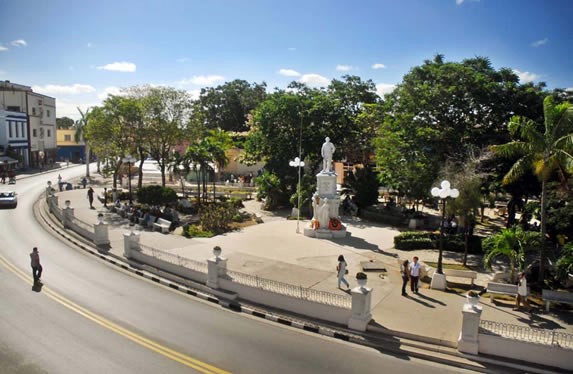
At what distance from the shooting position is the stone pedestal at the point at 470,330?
1124 centimetres

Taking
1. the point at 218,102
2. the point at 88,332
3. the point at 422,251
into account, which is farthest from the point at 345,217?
the point at 218,102

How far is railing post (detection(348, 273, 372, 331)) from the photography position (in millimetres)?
12633

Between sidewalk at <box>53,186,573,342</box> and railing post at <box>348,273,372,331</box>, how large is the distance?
66 cm

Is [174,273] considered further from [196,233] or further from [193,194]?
[193,194]

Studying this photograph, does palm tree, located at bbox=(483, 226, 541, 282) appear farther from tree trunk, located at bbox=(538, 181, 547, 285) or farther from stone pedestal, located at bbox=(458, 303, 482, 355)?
stone pedestal, located at bbox=(458, 303, 482, 355)

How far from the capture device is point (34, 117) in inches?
2589

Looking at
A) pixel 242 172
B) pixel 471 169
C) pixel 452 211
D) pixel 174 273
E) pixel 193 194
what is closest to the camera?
pixel 174 273

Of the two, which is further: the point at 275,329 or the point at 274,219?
the point at 274,219

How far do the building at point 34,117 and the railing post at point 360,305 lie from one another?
60.3 metres

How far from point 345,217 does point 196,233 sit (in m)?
12.0

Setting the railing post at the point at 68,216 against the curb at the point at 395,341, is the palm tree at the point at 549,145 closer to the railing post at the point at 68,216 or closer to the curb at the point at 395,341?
the curb at the point at 395,341

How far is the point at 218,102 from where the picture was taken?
253ft

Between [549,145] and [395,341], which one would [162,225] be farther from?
[549,145]

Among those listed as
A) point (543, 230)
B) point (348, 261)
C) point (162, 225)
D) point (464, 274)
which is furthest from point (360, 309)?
point (162, 225)
